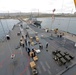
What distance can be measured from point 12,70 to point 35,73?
557 centimetres

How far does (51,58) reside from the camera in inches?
1045

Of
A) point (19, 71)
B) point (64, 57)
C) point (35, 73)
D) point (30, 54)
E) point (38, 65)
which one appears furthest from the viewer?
point (30, 54)

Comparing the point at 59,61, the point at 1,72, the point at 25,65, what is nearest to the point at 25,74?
the point at 25,65

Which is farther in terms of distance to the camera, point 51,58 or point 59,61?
point 51,58

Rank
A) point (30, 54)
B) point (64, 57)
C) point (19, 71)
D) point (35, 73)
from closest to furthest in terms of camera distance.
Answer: point (35, 73) → point (19, 71) → point (64, 57) → point (30, 54)

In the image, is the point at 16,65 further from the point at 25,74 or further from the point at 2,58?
the point at 2,58

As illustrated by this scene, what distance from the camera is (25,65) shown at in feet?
76.3

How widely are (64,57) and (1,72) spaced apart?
15.8 meters

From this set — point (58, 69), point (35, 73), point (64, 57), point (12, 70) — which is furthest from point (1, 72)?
point (64, 57)

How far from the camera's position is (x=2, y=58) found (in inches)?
1066

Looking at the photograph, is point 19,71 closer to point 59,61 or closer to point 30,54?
point 30,54

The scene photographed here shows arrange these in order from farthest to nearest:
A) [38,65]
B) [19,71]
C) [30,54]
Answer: [30,54]
[38,65]
[19,71]

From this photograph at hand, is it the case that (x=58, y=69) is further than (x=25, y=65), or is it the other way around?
(x=25, y=65)

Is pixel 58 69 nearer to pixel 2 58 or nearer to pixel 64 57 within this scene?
pixel 64 57
